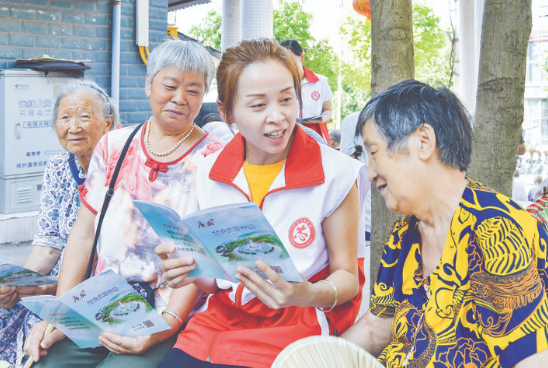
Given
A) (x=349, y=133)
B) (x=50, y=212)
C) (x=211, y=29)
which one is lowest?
(x=50, y=212)

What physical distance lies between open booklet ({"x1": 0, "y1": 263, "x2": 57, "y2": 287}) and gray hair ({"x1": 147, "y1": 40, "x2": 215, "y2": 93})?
3.29 ft

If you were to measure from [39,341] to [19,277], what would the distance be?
284mm

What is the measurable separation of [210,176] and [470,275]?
3.40 feet

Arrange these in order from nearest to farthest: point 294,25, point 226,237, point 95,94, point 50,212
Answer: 1. point 226,237
2. point 50,212
3. point 95,94
4. point 294,25

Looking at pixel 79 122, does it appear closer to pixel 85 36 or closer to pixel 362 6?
pixel 85 36

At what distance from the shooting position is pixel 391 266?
1780mm

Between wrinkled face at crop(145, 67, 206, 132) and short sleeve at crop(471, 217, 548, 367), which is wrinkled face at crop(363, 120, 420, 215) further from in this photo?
wrinkled face at crop(145, 67, 206, 132)

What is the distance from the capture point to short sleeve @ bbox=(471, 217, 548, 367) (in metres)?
1.31

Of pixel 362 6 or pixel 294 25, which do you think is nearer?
pixel 362 6

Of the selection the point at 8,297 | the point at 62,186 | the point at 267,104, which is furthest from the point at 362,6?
the point at 8,297

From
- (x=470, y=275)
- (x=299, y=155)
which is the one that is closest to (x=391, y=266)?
(x=470, y=275)

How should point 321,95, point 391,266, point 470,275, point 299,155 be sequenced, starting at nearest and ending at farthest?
1. point 470,275
2. point 391,266
3. point 299,155
4. point 321,95

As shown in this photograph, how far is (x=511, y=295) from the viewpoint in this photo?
4.33ft

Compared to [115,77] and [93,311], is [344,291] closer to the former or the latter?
[93,311]
